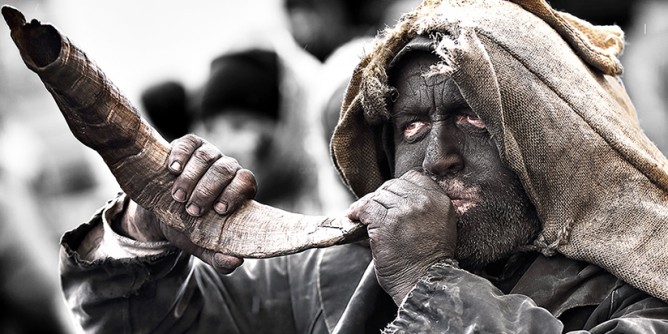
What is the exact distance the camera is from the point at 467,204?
4.34 m

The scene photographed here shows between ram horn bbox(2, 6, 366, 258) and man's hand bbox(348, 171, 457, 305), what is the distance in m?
0.08

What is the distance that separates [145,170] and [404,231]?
0.80m

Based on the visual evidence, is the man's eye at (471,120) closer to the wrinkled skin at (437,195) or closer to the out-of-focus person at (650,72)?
the wrinkled skin at (437,195)

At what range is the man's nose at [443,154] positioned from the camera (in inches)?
170

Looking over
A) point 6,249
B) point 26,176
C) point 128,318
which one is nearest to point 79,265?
point 128,318

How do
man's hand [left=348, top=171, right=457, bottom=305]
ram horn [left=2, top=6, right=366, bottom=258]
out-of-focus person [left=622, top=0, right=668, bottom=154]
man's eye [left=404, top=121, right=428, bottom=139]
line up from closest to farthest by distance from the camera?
ram horn [left=2, top=6, right=366, bottom=258], man's hand [left=348, top=171, right=457, bottom=305], man's eye [left=404, top=121, right=428, bottom=139], out-of-focus person [left=622, top=0, right=668, bottom=154]

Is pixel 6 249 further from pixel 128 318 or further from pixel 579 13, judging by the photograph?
pixel 579 13

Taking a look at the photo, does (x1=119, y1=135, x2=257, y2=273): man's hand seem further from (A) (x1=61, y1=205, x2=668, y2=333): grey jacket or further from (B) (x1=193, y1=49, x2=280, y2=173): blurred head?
(B) (x1=193, y1=49, x2=280, y2=173): blurred head

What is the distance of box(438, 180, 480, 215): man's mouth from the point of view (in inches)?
170

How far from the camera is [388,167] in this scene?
15.9 ft

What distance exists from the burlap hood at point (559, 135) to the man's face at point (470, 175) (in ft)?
0.24

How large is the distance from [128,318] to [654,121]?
382cm

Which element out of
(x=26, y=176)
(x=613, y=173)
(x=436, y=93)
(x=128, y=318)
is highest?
(x=436, y=93)

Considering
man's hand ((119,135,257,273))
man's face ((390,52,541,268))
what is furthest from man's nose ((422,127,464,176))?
man's hand ((119,135,257,273))
